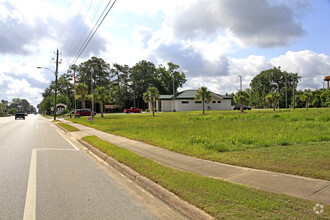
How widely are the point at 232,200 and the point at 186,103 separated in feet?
197

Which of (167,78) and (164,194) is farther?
(167,78)

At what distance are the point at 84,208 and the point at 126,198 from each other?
90cm

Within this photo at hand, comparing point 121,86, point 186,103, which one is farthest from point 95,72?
point 186,103

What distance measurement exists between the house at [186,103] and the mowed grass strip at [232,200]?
56.2 m

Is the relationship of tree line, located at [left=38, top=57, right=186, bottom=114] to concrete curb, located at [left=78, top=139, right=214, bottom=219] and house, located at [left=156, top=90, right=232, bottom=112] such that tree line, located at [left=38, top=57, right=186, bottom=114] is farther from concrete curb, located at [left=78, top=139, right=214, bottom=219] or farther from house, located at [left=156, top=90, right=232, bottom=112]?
concrete curb, located at [left=78, top=139, right=214, bottom=219]

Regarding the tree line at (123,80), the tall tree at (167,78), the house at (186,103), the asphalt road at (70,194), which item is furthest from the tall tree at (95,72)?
the asphalt road at (70,194)

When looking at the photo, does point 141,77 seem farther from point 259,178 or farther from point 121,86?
point 259,178

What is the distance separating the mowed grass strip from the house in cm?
5620

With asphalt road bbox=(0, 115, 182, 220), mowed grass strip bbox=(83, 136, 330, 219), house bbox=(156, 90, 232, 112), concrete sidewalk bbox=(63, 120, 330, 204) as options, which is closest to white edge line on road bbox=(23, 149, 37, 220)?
asphalt road bbox=(0, 115, 182, 220)

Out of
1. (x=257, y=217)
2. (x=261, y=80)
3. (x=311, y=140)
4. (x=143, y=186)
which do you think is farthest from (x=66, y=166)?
(x=261, y=80)

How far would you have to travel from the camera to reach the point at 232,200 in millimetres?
4387

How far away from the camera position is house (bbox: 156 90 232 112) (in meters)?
63.6

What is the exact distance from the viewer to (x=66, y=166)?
7.96 metres

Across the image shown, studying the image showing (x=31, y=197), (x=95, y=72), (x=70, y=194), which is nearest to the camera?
(x=31, y=197)
